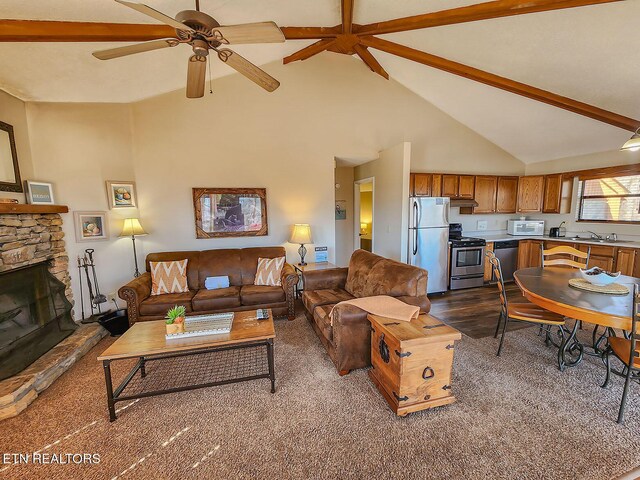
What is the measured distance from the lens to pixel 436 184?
4.95 metres

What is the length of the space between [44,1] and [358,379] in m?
3.94

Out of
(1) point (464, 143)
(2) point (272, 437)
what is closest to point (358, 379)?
(2) point (272, 437)

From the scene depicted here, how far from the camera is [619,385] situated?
7.06 ft

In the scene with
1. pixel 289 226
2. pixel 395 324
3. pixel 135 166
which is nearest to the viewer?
pixel 395 324

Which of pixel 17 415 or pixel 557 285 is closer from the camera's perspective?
pixel 17 415

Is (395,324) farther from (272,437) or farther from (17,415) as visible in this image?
(17,415)

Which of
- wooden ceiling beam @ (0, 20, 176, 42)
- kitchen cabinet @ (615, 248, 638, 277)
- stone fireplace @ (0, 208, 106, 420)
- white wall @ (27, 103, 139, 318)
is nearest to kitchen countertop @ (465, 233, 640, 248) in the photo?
kitchen cabinet @ (615, 248, 638, 277)

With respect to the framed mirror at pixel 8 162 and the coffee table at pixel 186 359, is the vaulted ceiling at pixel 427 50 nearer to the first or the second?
the framed mirror at pixel 8 162

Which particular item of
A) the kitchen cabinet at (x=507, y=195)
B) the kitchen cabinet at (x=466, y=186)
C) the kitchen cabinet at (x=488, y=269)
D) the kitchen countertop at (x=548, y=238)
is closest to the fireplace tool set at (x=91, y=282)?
the kitchen cabinet at (x=466, y=186)

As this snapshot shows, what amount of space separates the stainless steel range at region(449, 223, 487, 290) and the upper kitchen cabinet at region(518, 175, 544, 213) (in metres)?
1.62

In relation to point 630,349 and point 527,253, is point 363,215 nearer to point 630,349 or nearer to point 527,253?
point 527,253

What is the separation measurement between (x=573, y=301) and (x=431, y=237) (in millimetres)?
2617

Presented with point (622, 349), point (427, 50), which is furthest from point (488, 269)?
point (427, 50)

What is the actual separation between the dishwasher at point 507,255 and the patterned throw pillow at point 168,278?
5.44 metres
